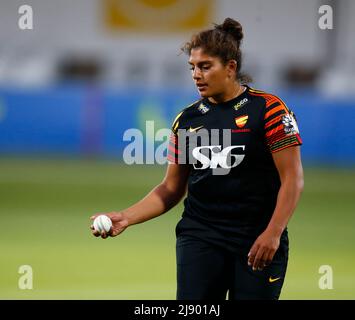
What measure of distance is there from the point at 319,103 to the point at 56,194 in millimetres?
6871

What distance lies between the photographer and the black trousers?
578cm

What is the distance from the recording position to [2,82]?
893 inches

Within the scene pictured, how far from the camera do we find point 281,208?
5.70m

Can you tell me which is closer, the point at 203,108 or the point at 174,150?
the point at 203,108

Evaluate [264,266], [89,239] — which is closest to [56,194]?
[89,239]

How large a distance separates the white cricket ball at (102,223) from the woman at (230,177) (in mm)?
44

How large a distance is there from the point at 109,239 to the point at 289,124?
758cm

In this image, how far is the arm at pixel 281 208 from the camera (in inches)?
223

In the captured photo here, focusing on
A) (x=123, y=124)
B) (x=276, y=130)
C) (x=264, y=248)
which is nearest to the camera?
(x=264, y=248)

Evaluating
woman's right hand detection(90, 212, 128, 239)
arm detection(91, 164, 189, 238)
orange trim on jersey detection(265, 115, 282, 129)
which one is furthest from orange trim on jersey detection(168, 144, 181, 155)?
orange trim on jersey detection(265, 115, 282, 129)

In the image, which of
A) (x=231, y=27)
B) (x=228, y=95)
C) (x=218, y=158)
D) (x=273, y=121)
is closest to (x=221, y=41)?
(x=231, y=27)

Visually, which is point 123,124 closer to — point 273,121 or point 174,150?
point 174,150

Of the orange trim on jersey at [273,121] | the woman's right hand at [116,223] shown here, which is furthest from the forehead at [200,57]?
the woman's right hand at [116,223]

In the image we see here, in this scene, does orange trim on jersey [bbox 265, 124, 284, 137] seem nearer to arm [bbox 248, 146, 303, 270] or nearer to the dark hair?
arm [bbox 248, 146, 303, 270]
